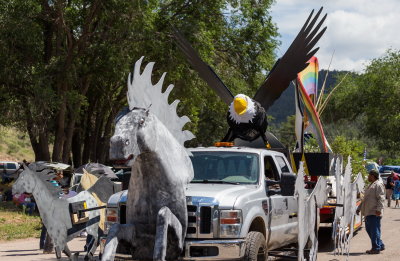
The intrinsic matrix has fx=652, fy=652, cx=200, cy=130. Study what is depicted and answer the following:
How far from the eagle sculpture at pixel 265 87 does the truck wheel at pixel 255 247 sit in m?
3.71

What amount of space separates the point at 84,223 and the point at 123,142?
11.2ft

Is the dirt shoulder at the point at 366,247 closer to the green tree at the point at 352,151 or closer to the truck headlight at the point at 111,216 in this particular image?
the green tree at the point at 352,151

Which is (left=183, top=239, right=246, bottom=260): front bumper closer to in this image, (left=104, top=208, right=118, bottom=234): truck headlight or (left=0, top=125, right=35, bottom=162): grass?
(left=104, top=208, right=118, bottom=234): truck headlight

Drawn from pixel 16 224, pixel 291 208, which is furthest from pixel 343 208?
pixel 16 224

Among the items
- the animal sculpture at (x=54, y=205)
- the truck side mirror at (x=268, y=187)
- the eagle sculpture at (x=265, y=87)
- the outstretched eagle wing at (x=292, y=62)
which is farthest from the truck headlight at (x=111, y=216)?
the outstretched eagle wing at (x=292, y=62)

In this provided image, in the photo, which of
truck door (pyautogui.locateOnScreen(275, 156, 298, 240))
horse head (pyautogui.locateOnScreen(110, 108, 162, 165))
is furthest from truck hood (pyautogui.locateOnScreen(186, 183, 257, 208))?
truck door (pyautogui.locateOnScreen(275, 156, 298, 240))

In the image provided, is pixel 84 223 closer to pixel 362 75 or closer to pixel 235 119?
pixel 235 119

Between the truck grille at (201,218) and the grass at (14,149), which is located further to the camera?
the grass at (14,149)

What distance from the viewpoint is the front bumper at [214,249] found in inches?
302

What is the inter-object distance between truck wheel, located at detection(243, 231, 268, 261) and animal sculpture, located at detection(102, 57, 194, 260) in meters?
0.93

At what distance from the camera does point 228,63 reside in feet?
97.9

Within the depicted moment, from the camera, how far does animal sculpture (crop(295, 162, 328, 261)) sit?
8031 millimetres

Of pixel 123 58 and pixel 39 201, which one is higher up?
pixel 123 58

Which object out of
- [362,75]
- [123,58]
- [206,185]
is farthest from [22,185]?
[362,75]
